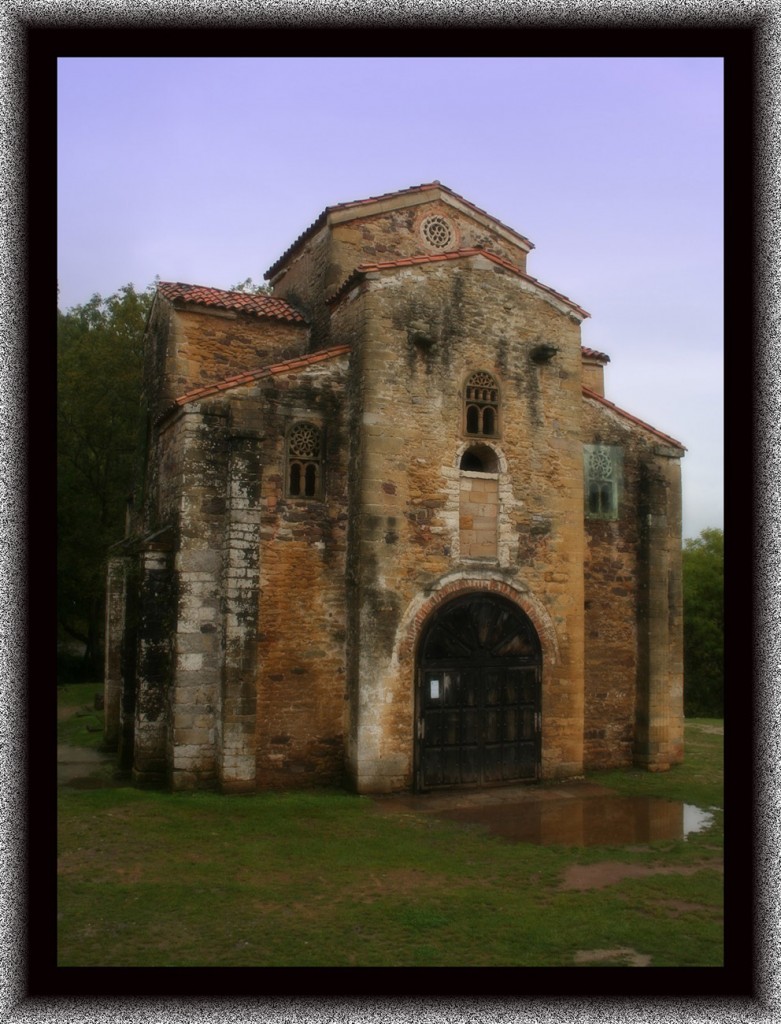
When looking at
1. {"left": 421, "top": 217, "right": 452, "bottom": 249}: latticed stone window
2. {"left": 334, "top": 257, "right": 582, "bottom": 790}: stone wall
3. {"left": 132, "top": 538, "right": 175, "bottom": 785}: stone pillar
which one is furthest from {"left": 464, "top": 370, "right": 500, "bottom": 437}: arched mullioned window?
{"left": 132, "top": 538, "right": 175, "bottom": 785}: stone pillar

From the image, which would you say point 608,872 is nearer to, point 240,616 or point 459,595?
point 459,595

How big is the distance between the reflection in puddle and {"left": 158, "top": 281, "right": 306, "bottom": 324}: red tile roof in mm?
10296

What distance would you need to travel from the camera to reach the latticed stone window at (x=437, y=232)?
17703mm

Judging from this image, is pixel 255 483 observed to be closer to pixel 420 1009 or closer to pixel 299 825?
pixel 299 825

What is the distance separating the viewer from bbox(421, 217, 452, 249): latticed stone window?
58.1ft

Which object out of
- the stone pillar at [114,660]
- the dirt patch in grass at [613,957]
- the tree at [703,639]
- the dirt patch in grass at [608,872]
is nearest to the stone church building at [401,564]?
the stone pillar at [114,660]

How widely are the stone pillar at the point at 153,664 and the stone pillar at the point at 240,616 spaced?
43.4 inches

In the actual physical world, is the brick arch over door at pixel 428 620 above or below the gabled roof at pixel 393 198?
below

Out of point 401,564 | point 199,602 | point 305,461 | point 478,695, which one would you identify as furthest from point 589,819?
point 305,461

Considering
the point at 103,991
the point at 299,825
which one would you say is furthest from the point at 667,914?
the point at 103,991

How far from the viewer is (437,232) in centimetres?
1788

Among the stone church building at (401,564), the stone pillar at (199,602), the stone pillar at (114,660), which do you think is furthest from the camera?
the stone pillar at (114,660)

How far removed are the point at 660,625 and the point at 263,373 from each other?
913cm

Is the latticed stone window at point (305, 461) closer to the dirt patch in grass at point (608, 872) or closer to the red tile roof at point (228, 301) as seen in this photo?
the red tile roof at point (228, 301)
